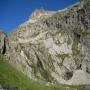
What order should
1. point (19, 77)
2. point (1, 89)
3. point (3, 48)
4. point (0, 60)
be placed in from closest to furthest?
point (1, 89), point (19, 77), point (0, 60), point (3, 48)

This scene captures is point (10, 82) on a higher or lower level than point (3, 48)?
lower

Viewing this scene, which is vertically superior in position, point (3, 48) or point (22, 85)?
point (3, 48)

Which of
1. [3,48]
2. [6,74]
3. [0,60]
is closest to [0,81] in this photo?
[6,74]

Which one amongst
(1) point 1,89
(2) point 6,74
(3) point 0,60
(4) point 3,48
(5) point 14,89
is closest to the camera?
(1) point 1,89

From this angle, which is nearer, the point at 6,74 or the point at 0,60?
the point at 6,74

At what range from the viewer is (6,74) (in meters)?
139

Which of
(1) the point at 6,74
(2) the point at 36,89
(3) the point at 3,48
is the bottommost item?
(2) the point at 36,89

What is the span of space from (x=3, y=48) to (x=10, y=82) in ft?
202

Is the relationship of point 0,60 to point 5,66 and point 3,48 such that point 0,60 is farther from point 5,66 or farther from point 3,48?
point 3,48

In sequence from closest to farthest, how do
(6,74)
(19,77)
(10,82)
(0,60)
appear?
(10,82)
(6,74)
(19,77)
(0,60)

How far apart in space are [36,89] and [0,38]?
199ft

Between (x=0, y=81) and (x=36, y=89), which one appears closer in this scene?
(x=0, y=81)

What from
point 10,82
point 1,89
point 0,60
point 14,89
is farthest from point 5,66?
point 1,89

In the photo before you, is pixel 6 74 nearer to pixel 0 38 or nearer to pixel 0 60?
pixel 0 60
